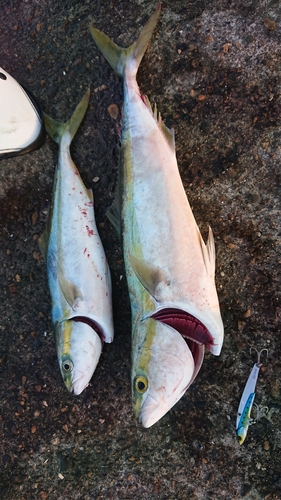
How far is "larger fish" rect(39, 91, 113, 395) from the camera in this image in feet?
8.54

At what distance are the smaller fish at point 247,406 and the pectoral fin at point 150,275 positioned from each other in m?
0.98

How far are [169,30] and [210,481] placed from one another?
344 cm

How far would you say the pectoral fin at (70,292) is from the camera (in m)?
2.62

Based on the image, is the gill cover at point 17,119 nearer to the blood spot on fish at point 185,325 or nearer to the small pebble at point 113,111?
the small pebble at point 113,111

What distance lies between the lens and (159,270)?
2342mm

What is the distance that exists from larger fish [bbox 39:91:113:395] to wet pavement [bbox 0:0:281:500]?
0.22 m

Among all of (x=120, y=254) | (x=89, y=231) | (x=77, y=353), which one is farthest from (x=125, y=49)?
(x=77, y=353)

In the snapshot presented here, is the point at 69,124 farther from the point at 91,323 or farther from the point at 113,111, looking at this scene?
the point at 91,323

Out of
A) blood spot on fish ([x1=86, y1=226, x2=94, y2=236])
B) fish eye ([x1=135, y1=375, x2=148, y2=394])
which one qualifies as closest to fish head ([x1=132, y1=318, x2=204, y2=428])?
fish eye ([x1=135, y1=375, x2=148, y2=394])

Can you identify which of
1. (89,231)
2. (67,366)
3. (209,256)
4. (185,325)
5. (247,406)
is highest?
(89,231)

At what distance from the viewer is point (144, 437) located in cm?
286

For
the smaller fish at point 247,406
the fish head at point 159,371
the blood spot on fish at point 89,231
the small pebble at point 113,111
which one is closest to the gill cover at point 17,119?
the small pebble at point 113,111

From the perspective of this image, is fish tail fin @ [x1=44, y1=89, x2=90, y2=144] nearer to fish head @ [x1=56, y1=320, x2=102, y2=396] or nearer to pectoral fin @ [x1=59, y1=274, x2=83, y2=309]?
pectoral fin @ [x1=59, y1=274, x2=83, y2=309]

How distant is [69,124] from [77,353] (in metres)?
1.76
